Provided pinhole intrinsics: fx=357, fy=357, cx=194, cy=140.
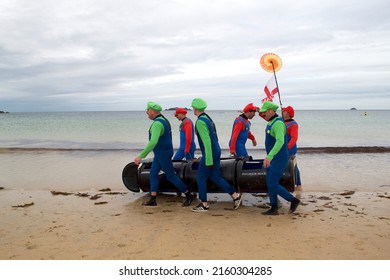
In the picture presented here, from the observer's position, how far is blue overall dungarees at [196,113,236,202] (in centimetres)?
568

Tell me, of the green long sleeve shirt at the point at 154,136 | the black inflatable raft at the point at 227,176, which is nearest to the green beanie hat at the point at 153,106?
the green long sleeve shirt at the point at 154,136

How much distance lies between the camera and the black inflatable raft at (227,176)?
19.9 ft

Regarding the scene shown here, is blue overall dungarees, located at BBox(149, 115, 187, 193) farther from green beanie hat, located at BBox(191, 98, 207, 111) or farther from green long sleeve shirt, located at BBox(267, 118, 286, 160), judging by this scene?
green long sleeve shirt, located at BBox(267, 118, 286, 160)

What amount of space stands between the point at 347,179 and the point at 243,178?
13.2ft

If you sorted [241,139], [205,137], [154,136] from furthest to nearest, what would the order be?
[241,139], [154,136], [205,137]

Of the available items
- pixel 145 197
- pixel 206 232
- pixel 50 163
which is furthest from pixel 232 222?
pixel 50 163

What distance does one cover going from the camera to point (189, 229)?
4.88 meters

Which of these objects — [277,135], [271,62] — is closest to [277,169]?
[277,135]

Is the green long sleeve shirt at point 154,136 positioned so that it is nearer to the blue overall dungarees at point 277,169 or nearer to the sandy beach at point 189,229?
the sandy beach at point 189,229

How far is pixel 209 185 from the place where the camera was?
21.1 ft

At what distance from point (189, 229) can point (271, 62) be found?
3.94m

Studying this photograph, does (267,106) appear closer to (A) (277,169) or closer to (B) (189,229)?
(A) (277,169)
